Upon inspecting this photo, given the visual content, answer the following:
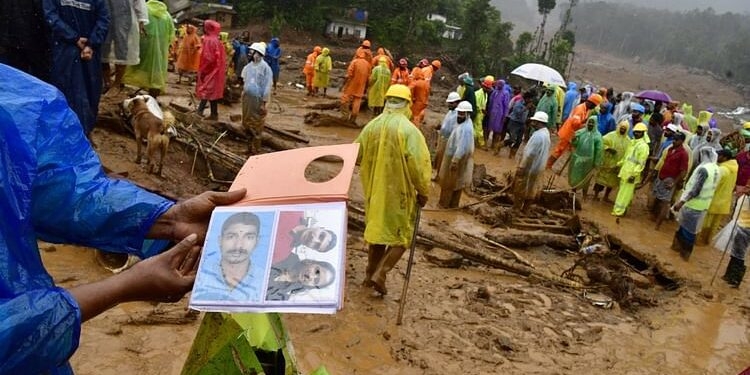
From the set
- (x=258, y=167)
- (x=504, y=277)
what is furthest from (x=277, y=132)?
(x=258, y=167)

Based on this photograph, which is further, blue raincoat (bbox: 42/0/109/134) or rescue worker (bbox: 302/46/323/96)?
rescue worker (bbox: 302/46/323/96)

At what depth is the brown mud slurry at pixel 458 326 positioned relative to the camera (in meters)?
3.62

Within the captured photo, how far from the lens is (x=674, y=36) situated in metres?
67.9

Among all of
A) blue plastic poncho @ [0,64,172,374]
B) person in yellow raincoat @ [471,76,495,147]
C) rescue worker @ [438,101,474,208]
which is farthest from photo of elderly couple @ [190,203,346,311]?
person in yellow raincoat @ [471,76,495,147]

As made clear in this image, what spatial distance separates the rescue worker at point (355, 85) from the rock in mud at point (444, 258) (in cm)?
710

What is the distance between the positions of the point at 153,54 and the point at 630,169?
7.28m

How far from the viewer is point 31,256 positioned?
110 cm

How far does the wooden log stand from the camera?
7.46 metres

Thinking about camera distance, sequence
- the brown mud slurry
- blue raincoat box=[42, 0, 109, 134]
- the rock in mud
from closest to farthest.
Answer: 1. the brown mud slurry
2. blue raincoat box=[42, 0, 109, 134]
3. the rock in mud

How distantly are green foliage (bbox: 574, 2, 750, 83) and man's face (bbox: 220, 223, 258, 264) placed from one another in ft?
188

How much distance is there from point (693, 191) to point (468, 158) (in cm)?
299

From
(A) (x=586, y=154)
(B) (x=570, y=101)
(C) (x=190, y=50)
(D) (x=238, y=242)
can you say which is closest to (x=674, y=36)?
(B) (x=570, y=101)

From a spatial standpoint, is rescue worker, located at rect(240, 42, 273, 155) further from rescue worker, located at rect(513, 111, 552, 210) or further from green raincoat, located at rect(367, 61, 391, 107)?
green raincoat, located at rect(367, 61, 391, 107)

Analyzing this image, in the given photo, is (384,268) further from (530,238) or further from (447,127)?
(447,127)
